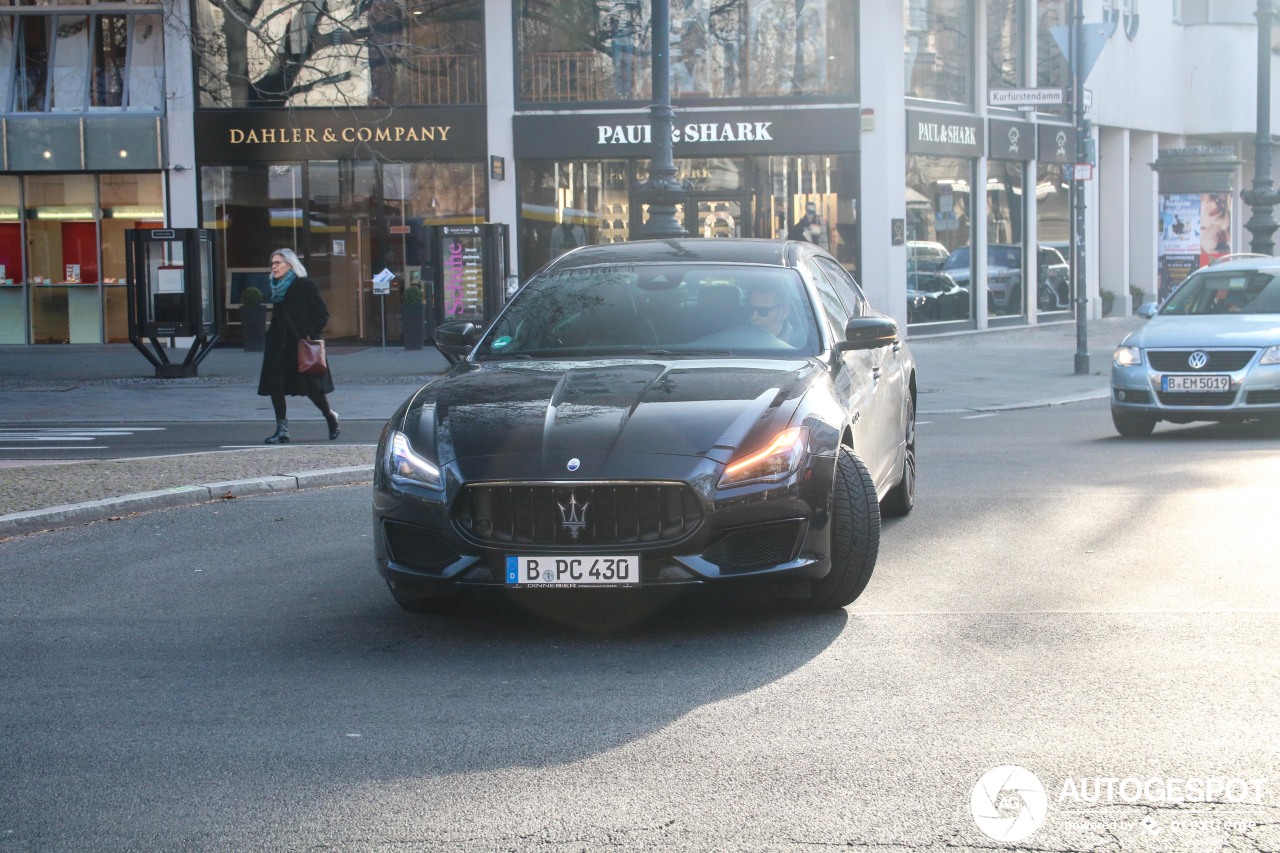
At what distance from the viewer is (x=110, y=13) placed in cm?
2798

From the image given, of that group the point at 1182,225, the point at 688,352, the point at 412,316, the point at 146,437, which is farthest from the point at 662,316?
the point at 1182,225

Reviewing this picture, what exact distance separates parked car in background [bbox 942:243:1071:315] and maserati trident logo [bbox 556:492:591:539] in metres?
24.1

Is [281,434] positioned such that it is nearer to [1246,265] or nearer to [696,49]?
[1246,265]

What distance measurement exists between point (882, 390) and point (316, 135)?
21.0 meters

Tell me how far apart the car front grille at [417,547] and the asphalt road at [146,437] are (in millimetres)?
7953

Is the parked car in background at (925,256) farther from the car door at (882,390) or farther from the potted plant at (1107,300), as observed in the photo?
the car door at (882,390)

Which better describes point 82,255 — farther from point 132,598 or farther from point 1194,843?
point 1194,843

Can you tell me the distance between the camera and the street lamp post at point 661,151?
55.5 feet

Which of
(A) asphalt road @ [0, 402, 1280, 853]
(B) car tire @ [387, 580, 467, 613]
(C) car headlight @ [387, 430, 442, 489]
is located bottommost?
(A) asphalt road @ [0, 402, 1280, 853]

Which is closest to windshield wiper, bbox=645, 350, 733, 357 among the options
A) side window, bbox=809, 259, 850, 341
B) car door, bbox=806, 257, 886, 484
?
car door, bbox=806, 257, 886, 484

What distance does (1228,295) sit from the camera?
48.4 ft

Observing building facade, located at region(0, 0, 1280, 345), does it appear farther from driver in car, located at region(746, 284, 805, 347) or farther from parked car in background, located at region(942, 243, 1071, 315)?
driver in car, located at region(746, 284, 805, 347)

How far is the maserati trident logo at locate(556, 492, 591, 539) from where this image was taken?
5.97 meters

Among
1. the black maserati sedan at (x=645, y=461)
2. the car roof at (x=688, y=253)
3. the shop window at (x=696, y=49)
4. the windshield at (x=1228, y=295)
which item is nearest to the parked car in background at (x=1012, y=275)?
the shop window at (x=696, y=49)
